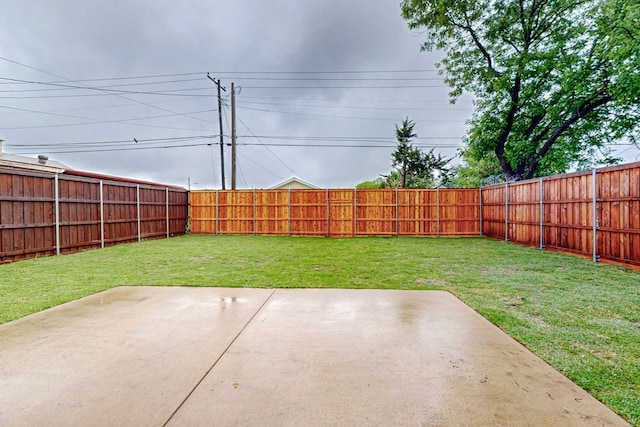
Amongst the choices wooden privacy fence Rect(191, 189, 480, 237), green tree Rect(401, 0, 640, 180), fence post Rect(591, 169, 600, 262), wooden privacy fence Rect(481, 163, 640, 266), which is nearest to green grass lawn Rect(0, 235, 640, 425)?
fence post Rect(591, 169, 600, 262)

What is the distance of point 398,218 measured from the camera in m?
11.9

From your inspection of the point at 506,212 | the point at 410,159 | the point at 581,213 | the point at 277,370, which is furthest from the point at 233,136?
the point at 410,159

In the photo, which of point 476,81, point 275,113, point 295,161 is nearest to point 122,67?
point 275,113

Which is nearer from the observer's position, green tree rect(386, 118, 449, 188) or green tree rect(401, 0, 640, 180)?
green tree rect(401, 0, 640, 180)

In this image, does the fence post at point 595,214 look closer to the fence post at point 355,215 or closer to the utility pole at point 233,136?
the fence post at point 355,215

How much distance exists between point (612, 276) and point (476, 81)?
10.6m

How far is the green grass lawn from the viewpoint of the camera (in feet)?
6.68

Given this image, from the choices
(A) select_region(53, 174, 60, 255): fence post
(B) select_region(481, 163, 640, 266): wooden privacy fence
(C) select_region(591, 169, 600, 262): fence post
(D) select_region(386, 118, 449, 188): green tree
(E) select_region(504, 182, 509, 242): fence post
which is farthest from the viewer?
(D) select_region(386, 118, 449, 188): green tree

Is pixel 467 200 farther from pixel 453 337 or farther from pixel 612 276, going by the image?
pixel 453 337

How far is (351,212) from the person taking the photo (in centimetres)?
1205

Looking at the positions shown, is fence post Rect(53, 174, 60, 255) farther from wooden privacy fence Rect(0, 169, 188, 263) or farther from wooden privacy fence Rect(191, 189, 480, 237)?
wooden privacy fence Rect(191, 189, 480, 237)

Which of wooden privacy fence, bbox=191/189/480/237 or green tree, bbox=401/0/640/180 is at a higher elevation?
green tree, bbox=401/0/640/180

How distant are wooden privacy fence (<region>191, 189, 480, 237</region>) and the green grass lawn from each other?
4.21m

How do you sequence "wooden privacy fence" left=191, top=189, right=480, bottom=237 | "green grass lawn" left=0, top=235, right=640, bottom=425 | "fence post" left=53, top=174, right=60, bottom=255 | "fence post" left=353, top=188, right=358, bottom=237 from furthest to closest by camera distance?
"fence post" left=353, top=188, right=358, bottom=237
"wooden privacy fence" left=191, top=189, right=480, bottom=237
"fence post" left=53, top=174, right=60, bottom=255
"green grass lawn" left=0, top=235, right=640, bottom=425
